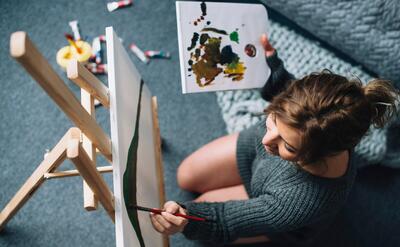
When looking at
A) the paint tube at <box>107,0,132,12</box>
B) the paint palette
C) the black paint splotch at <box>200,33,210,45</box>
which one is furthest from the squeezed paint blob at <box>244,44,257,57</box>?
the paint tube at <box>107,0,132,12</box>

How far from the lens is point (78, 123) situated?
23.6 inches

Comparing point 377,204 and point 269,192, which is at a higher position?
point 269,192

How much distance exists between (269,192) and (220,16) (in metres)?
0.49

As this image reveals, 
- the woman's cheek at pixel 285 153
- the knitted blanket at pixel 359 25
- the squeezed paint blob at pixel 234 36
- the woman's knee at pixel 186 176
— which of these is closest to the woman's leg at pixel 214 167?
the woman's knee at pixel 186 176

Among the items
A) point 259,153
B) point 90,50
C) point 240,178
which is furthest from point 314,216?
point 90,50

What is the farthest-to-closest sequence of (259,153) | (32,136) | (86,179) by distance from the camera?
(32,136), (259,153), (86,179)

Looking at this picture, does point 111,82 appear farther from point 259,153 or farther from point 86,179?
point 259,153

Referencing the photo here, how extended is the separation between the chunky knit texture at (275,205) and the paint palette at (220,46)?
0.60 ft

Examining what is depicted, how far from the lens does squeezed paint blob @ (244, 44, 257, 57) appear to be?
1039 millimetres

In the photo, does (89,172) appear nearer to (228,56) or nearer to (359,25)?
(228,56)

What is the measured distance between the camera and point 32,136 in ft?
4.31

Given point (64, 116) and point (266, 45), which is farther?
point (64, 116)

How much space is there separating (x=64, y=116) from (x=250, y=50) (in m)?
0.70

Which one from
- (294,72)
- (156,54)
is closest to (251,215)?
(294,72)
